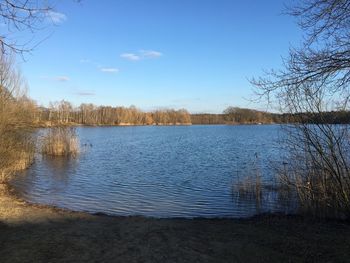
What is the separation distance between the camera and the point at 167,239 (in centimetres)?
839

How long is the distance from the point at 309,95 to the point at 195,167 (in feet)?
53.9

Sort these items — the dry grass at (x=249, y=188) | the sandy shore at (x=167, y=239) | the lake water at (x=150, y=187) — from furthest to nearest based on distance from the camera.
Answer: the dry grass at (x=249, y=188), the lake water at (x=150, y=187), the sandy shore at (x=167, y=239)

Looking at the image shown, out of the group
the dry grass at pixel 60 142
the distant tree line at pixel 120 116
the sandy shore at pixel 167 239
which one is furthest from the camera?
the distant tree line at pixel 120 116

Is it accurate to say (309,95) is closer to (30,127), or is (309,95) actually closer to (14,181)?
(30,127)

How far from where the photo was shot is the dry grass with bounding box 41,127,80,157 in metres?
34.8

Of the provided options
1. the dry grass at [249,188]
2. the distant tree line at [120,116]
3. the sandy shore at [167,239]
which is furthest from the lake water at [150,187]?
the distant tree line at [120,116]

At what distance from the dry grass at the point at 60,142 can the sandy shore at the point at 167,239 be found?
24.2 m

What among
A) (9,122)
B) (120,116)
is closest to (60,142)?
(9,122)

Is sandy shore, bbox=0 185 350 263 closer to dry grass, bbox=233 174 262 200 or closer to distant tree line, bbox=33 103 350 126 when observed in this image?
dry grass, bbox=233 174 262 200

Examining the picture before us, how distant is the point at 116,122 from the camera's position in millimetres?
133625

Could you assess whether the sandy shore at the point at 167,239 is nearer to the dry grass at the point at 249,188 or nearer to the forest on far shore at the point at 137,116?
the dry grass at the point at 249,188

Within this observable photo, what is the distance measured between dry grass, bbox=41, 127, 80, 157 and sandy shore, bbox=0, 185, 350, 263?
2424 cm

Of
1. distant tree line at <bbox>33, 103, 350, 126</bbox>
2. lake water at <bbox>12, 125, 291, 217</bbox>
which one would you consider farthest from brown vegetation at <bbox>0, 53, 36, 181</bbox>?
distant tree line at <bbox>33, 103, 350, 126</bbox>

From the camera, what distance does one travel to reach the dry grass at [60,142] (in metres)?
34.8
